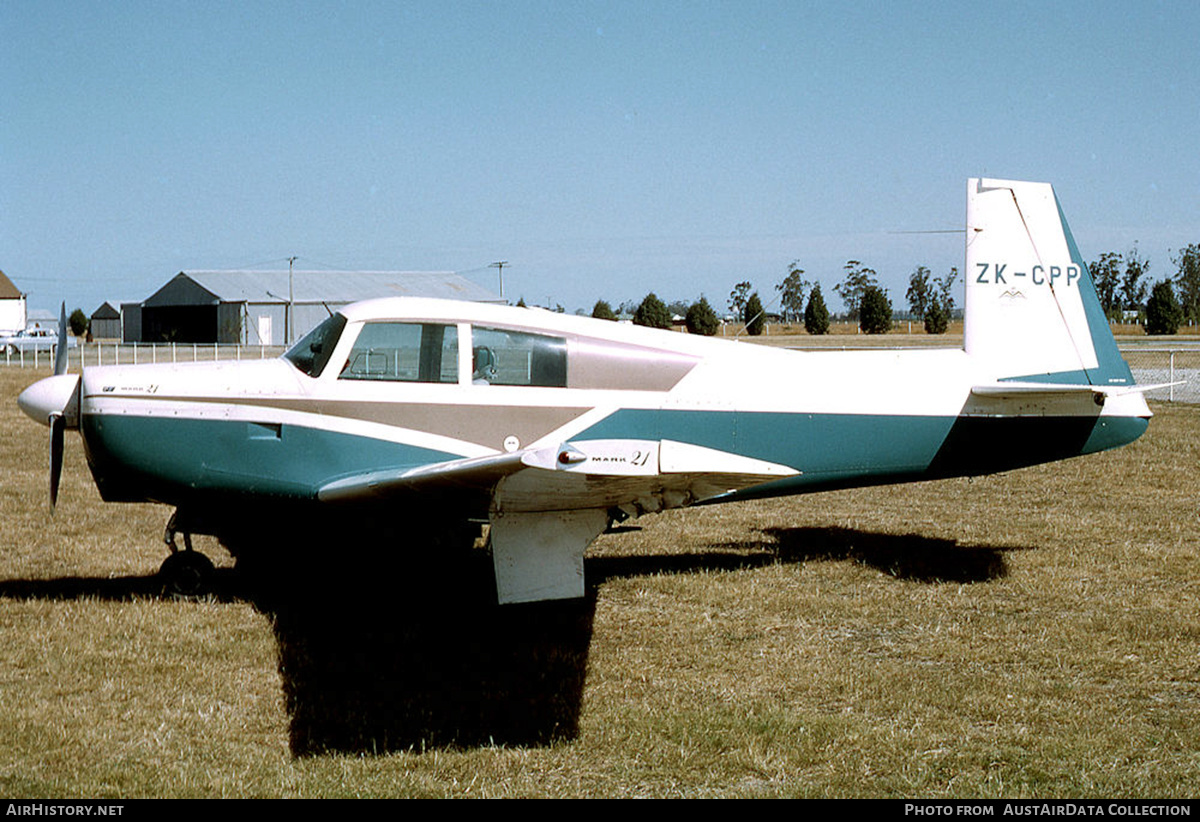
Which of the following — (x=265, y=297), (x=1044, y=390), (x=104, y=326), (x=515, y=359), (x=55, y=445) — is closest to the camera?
(x=515, y=359)

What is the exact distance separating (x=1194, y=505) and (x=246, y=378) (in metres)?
9.71

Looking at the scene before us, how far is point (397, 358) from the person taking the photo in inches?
273

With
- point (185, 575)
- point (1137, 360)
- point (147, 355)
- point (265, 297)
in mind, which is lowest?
point (185, 575)

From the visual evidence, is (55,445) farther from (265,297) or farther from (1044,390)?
(265,297)

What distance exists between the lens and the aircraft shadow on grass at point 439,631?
540 cm

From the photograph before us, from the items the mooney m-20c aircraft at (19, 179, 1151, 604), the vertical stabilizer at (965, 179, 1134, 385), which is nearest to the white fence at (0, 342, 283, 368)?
the mooney m-20c aircraft at (19, 179, 1151, 604)

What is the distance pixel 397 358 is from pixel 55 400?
234 cm

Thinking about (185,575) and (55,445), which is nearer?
(55,445)

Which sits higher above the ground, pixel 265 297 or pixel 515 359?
pixel 265 297

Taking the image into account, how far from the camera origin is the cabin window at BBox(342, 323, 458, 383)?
6922 mm

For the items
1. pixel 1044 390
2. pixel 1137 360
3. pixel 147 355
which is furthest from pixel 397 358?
A: pixel 147 355
